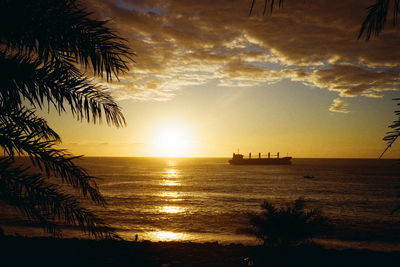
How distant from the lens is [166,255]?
11.1 meters

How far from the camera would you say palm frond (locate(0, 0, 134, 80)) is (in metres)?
1.99

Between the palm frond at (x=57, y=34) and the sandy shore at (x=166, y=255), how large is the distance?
7704 millimetres

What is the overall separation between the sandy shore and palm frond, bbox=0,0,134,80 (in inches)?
303

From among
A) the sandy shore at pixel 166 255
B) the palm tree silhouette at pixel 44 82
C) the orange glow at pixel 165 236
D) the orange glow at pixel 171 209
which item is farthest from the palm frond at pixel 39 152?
the orange glow at pixel 171 209

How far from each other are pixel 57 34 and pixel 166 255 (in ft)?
34.9

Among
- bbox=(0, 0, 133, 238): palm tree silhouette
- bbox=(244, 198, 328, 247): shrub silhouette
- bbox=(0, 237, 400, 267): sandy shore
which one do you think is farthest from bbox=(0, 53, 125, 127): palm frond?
bbox=(244, 198, 328, 247): shrub silhouette

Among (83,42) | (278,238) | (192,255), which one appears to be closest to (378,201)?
(278,238)

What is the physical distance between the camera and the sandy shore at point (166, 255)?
29.9 feet

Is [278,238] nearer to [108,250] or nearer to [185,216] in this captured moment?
[108,250]

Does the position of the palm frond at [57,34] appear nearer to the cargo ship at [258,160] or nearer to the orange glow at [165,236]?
the orange glow at [165,236]

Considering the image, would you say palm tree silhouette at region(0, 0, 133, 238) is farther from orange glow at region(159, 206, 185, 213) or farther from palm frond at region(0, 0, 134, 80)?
orange glow at region(159, 206, 185, 213)

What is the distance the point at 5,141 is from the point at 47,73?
2.09 ft

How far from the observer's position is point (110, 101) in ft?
8.68

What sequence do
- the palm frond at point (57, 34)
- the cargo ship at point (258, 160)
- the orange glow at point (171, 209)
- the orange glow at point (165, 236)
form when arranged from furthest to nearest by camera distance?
the cargo ship at point (258, 160) < the orange glow at point (171, 209) < the orange glow at point (165, 236) < the palm frond at point (57, 34)
